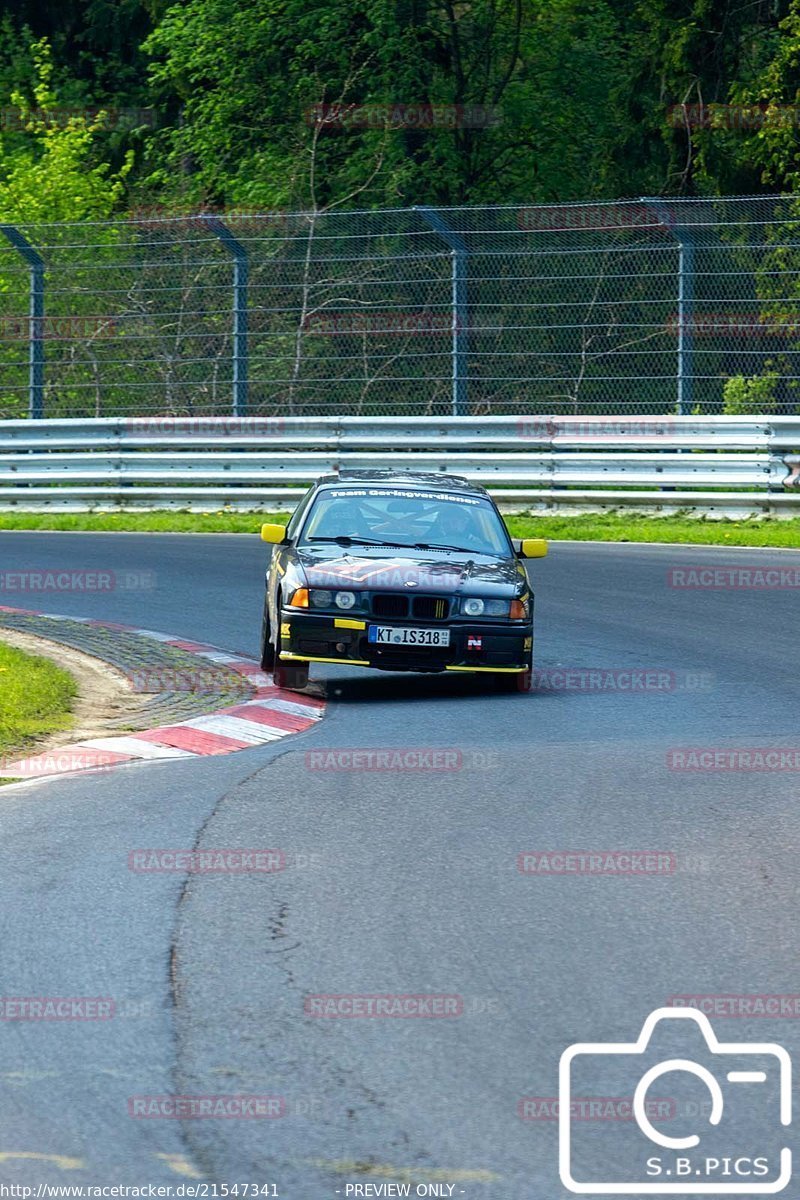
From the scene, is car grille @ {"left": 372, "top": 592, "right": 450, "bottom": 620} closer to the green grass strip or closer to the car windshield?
the car windshield

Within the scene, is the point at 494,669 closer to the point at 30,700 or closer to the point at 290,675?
the point at 290,675

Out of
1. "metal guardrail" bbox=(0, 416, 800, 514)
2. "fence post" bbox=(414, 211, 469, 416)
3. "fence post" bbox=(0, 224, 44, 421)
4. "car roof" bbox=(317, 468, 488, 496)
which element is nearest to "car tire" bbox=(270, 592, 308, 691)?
"car roof" bbox=(317, 468, 488, 496)

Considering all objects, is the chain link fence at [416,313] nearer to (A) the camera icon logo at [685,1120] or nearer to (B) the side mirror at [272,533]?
(B) the side mirror at [272,533]

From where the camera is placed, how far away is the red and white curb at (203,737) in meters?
9.76

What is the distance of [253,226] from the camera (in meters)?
27.4

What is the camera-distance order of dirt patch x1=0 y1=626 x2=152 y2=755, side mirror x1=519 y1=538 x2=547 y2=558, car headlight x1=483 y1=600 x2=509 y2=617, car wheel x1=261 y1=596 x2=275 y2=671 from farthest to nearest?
1. side mirror x1=519 y1=538 x2=547 y2=558
2. car wheel x1=261 y1=596 x2=275 y2=671
3. car headlight x1=483 y1=600 x2=509 y2=617
4. dirt patch x1=0 y1=626 x2=152 y2=755

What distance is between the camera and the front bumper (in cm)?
1192

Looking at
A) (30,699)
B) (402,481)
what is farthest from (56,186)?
(30,699)

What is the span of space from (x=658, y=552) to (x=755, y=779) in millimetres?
10823

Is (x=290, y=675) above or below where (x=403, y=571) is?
below

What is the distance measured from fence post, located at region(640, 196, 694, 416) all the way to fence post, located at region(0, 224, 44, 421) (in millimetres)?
8166

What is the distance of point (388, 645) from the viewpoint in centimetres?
1191

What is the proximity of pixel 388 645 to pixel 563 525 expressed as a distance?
1075cm

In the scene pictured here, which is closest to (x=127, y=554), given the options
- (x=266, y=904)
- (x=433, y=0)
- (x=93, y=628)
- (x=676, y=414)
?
(x=93, y=628)
